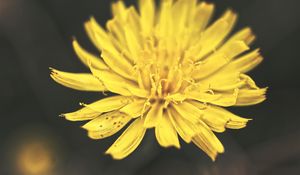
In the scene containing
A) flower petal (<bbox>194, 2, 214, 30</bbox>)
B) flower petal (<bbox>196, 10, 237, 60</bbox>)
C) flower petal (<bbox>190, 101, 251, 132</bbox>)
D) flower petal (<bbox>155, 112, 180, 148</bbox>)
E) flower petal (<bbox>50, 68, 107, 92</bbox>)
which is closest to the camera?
flower petal (<bbox>155, 112, 180, 148</bbox>)

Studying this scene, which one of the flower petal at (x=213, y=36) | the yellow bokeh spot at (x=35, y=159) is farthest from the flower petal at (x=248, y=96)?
the yellow bokeh spot at (x=35, y=159)

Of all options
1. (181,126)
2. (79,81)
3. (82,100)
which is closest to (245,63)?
(181,126)

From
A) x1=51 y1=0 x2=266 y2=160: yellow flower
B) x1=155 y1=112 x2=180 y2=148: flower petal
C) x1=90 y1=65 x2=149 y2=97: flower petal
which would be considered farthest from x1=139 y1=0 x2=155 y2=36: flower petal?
x1=155 y1=112 x2=180 y2=148: flower petal

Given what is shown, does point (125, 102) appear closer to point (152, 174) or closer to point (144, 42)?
point (144, 42)

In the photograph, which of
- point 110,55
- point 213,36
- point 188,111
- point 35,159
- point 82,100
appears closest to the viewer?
point 188,111

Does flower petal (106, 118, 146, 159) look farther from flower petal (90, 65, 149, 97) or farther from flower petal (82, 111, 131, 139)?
flower petal (90, 65, 149, 97)

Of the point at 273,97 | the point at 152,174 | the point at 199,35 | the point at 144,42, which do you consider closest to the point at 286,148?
the point at 273,97

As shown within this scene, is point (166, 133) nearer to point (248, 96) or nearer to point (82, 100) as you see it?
point (248, 96)
